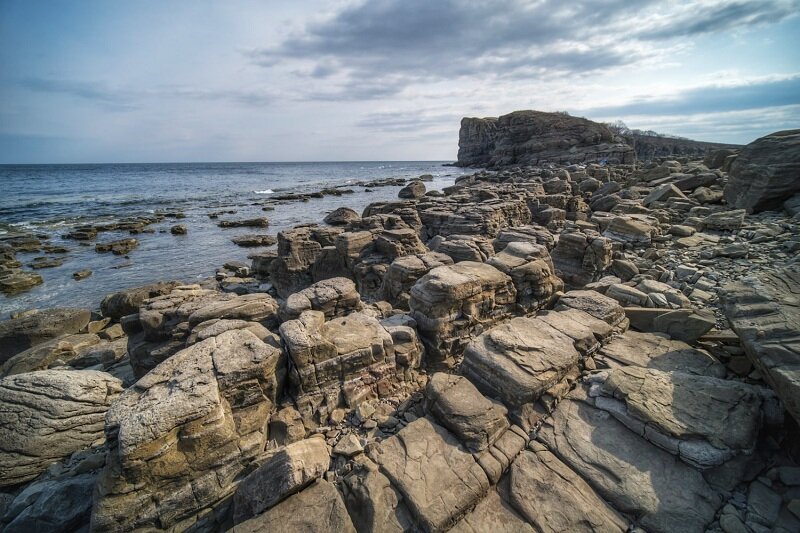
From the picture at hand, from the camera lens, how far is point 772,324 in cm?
387

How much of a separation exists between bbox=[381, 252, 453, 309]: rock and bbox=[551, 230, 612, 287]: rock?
12.6 ft

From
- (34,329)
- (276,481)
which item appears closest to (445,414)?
(276,481)

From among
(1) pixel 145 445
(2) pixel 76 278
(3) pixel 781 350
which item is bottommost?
(2) pixel 76 278

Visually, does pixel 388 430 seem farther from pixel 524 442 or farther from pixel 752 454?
pixel 752 454

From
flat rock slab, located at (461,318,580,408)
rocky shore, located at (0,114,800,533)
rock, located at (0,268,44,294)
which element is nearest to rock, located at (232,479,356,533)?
rocky shore, located at (0,114,800,533)

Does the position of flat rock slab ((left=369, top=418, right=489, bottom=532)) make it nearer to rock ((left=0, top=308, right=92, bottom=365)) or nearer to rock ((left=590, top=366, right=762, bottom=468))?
rock ((left=590, top=366, right=762, bottom=468))

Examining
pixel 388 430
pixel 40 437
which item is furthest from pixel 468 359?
pixel 40 437

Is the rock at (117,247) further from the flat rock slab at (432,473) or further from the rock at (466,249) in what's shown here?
the flat rock slab at (432,473)

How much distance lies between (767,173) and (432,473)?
51.5 feet

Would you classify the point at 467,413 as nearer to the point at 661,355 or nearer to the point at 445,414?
the point at 445,414

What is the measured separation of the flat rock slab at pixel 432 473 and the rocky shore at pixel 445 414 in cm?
2

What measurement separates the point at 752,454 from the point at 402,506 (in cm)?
374

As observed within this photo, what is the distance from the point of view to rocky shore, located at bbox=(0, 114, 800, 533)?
3131 millimetres

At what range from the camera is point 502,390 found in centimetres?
425
